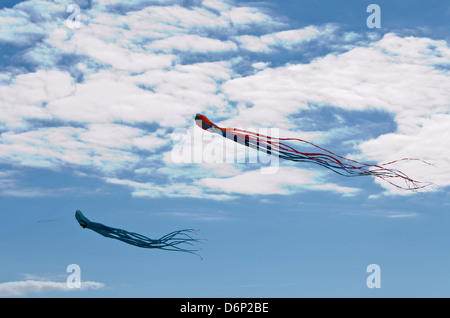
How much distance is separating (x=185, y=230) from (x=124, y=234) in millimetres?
2032

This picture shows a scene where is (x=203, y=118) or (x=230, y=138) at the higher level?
(x=203, y=118)

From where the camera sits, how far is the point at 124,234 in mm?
11984
